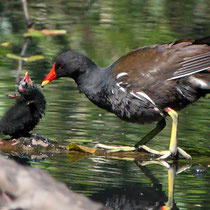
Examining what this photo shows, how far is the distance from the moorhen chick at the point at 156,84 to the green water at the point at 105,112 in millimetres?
476

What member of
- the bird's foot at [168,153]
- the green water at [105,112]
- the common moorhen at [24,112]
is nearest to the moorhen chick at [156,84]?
the bird's foot at [168,153]

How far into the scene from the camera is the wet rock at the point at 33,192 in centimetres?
A: 318

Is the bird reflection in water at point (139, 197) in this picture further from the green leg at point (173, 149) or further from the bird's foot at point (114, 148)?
the bird's foot at point (114, 148)

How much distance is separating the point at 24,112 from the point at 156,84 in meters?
1.41

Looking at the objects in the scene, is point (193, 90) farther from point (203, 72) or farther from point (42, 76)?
point (42, 76)

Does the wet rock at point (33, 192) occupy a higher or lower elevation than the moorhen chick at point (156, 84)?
higher

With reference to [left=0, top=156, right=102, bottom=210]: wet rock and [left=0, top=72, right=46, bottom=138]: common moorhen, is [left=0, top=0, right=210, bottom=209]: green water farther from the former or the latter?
[left=0, top=156, right=102, bottom=210]: wet rock

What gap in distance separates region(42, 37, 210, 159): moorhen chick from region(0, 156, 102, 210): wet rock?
3.58m

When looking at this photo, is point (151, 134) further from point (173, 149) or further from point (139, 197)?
point (139, 197)

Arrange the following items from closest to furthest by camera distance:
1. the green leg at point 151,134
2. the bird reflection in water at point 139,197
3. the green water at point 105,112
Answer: the bird reflection in water at point 139,197
the green water at point 105,112
the green leg at point 151,134

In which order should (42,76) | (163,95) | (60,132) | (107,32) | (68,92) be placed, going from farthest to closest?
(107,32)
(42,76)
(68,92)
(60,132)
(163,95)

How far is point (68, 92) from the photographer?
9234 millimetres

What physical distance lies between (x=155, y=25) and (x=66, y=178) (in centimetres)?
863

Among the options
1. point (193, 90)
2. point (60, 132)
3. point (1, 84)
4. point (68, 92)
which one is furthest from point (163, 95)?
point (1, 84)
